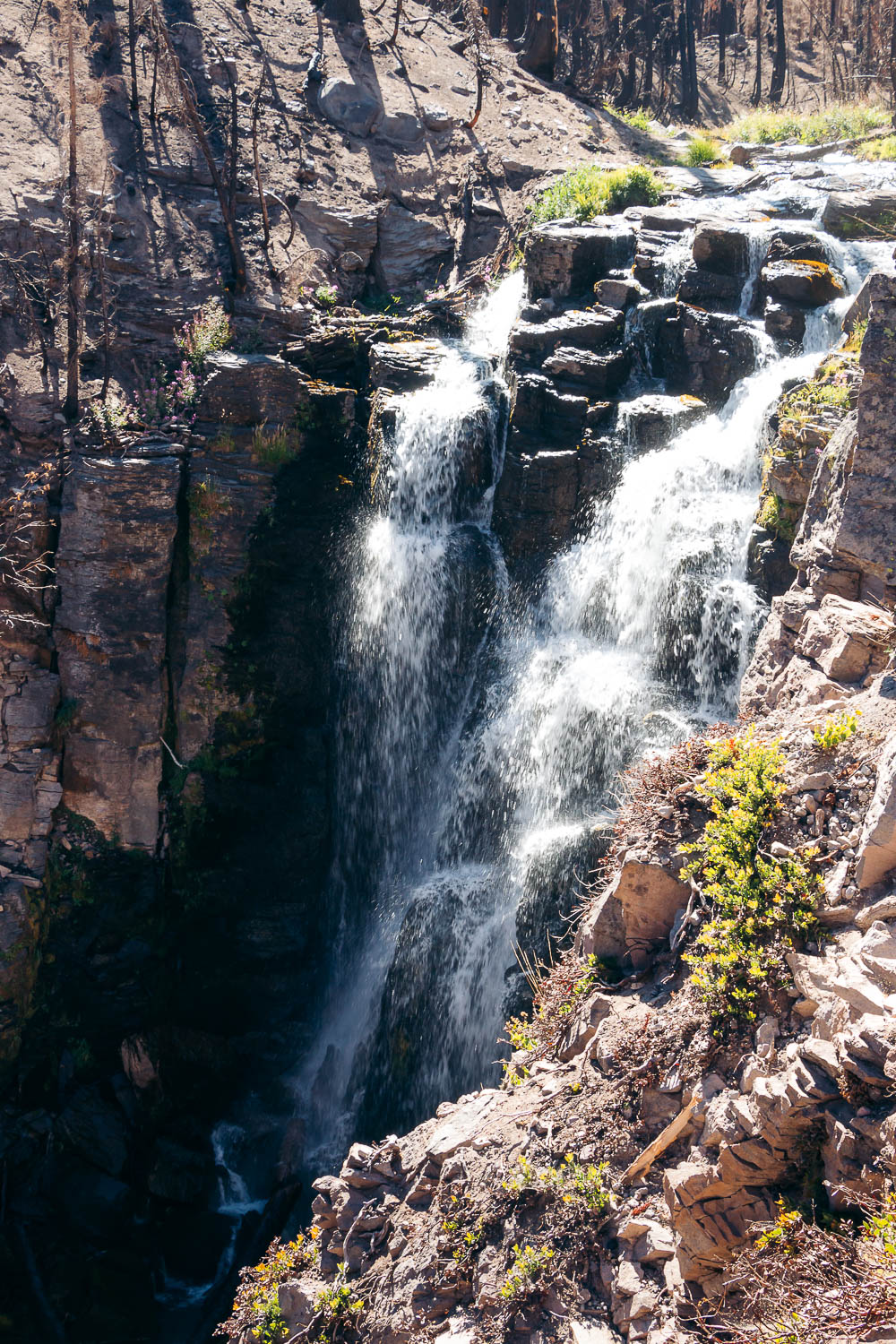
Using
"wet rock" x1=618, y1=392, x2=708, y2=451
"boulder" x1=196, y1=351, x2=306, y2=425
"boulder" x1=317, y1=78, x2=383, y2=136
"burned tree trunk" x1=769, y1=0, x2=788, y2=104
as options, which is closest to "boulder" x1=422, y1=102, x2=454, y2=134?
"boulder" x1=317, y1=78, x2=383, y2=136

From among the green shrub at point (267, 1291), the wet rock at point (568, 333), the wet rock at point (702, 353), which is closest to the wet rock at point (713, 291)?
the wet rock at point (702, 353)

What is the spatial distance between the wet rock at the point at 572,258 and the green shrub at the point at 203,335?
422cm

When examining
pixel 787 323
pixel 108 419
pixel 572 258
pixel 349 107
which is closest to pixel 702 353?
pixel 787 323

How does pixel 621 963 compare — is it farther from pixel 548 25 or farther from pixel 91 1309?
pixel 548 25

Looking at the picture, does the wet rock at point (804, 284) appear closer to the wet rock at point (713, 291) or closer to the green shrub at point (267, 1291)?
the wet rock at point (713, 291)

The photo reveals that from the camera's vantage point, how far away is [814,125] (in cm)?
1962

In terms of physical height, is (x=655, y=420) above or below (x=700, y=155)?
below

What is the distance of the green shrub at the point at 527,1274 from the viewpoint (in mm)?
5336

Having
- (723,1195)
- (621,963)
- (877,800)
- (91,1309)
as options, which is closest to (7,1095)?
(91,1309)

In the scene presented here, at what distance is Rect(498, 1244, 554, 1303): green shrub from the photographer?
5.34 meters

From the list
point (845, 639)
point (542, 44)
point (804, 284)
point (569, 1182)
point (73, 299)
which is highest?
point (542, 44)

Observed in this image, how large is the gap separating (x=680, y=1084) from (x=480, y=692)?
Result: 6.48 m

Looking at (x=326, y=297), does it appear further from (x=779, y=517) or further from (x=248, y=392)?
(x=779, y=517)

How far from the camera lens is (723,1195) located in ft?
15.7
